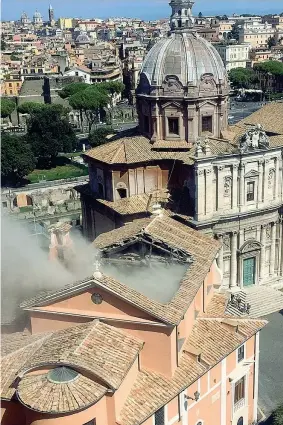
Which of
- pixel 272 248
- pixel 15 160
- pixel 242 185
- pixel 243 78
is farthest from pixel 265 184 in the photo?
pixel 243 78

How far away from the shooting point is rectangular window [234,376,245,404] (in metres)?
19.9

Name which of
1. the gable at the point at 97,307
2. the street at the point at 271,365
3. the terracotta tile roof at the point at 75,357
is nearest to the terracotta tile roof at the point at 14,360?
the terracotta tile roof at the point at 75,357

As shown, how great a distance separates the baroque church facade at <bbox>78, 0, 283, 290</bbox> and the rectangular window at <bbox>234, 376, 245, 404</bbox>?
399 inches

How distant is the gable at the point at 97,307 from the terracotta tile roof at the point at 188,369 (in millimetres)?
2123

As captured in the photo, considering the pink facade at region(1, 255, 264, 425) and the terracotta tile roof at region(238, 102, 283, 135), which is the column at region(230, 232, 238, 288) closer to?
the terracotta tile roof at region(238, 102, 283, 135)

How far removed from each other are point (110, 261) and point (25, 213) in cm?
2998

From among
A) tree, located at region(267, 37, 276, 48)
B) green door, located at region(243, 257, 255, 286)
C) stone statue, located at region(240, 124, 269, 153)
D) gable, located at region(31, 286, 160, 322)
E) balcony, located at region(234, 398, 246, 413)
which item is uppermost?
tree, located at region(267, 37, 276, 48)

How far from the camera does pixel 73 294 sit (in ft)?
55.9

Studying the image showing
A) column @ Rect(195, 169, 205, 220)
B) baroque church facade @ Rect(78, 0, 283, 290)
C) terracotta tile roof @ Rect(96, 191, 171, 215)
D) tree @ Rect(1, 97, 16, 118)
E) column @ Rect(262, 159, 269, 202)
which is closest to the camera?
column @ Rect(195, 169, 205, 220)

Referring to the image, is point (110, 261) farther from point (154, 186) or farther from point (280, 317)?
point (280, 317)

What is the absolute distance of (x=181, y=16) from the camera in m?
31.7

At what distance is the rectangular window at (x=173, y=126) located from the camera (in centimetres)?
3131

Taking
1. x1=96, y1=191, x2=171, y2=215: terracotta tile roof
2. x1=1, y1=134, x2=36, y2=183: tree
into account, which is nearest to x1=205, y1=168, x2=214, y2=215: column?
x1=96, y1=191, x2=171, y2=215: terracotta tile roof

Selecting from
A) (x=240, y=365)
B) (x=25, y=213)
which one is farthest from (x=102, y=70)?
(x=240, y=365)
